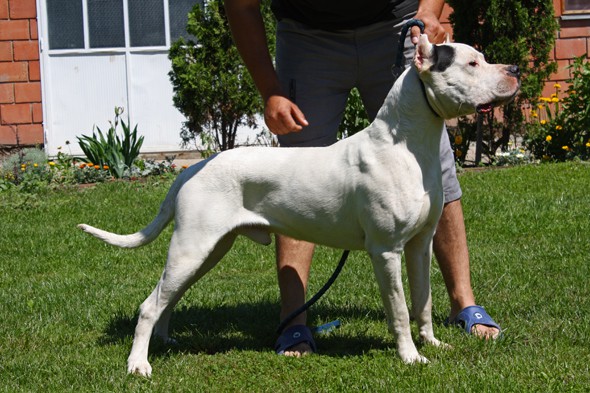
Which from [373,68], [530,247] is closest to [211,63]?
[530,247]

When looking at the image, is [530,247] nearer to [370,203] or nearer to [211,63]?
[370,203]

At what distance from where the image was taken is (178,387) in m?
4.01

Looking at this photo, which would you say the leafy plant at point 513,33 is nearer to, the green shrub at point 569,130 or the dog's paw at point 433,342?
the green shrub at point 569,130

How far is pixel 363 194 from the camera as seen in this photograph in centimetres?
406

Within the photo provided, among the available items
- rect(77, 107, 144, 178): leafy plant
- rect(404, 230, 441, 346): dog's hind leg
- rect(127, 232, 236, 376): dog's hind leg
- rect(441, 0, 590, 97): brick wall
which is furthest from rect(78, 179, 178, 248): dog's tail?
rect(441, 0, 590, 97): brick wall

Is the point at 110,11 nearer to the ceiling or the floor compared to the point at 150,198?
nearer to the ceiling

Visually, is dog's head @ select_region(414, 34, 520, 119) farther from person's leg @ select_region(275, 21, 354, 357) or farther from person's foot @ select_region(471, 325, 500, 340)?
person's foot @ select_region(471, 325, 500, 340)

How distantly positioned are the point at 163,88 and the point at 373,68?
874 centimetres

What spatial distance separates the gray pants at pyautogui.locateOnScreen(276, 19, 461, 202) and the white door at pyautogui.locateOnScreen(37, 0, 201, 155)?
27.9 feet

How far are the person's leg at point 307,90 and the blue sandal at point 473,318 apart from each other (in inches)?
33.1

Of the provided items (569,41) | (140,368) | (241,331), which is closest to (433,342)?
(241,331)

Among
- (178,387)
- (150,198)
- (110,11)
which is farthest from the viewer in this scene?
(110,11)

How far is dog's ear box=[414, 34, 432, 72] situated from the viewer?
3.86 metres

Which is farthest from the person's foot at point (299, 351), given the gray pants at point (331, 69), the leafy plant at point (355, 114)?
the leafy plant at point (355, 114)
